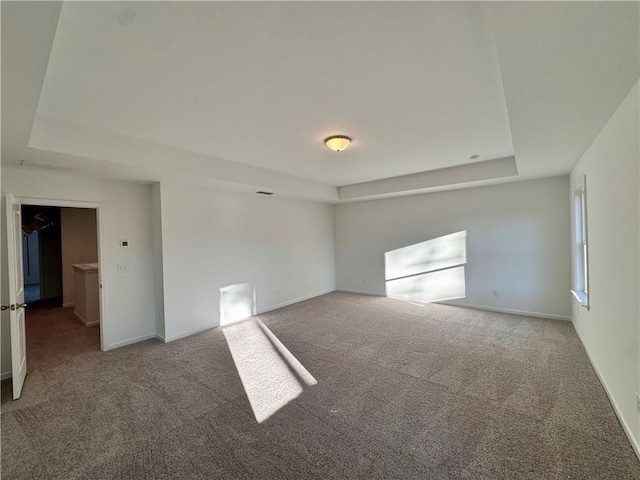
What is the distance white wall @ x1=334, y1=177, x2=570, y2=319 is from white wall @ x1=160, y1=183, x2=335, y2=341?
1788 mm

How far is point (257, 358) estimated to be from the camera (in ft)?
11.4

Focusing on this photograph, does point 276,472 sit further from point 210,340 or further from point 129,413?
point 210,340

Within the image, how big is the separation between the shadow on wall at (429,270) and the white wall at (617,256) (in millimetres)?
2521

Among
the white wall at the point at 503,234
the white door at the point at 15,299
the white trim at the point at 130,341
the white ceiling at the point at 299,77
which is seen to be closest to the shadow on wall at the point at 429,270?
the white wall at the point at 503,234

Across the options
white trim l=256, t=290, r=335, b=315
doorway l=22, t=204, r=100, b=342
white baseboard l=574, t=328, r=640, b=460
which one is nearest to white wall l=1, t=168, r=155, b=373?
doorway l=22, t=204, r=100, b=342

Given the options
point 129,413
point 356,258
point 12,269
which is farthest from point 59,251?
point 356,258

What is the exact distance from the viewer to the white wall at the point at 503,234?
15.1ft

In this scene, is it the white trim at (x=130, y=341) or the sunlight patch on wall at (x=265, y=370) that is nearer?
the sunlight patch on wall at (x=265, y=370)

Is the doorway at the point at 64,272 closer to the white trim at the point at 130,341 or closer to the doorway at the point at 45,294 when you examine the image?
the doorway at the point at 45,294

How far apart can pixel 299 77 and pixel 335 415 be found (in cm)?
266

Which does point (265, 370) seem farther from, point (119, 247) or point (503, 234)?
point (503, 234)

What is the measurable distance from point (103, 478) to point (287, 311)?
153 inches

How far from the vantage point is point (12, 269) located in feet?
8.91

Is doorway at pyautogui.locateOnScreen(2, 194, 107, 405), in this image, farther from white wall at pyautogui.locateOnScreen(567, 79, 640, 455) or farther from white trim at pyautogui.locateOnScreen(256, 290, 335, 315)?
white wall at pyautogui.locateOnScreen(567, 79, 640, 455)
